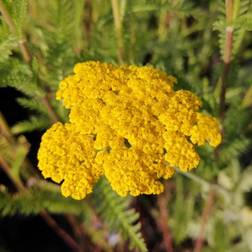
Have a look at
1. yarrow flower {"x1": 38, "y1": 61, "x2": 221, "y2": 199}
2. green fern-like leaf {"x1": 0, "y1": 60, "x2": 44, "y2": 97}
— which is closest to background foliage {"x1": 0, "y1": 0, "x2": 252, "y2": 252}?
green fern-like leaf {"x1": 0, "y1": 60, "x2": 44, "y2": 97}

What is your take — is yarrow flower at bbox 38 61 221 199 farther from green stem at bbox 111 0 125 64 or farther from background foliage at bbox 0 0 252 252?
green stem at bbox 111 0 125 64

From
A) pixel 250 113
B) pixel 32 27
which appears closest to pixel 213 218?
pixel 250 113

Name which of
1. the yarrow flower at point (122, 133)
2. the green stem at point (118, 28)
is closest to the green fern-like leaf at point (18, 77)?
the yarrow flower at point (122, 133)

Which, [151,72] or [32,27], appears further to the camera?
[32,27]

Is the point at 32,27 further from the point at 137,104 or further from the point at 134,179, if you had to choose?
the point at 134,179

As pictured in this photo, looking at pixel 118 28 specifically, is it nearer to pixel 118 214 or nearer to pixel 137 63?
pixel 137 63

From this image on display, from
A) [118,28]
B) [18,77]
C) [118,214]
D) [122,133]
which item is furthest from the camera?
[118,28]

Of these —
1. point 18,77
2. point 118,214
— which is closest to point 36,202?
point 118,214
